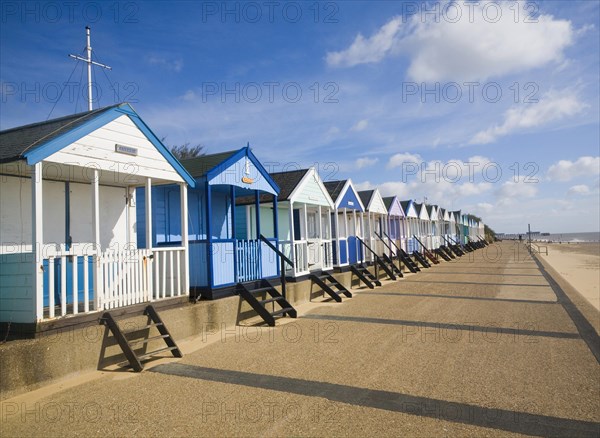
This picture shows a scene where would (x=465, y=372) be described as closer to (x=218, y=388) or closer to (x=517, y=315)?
(x=218, y=388)

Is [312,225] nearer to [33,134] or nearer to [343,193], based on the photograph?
[343,193]

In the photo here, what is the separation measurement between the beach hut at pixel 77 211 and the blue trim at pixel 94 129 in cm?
1

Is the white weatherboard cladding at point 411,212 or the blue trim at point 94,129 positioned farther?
the white weatherboard cladding at point 411,212

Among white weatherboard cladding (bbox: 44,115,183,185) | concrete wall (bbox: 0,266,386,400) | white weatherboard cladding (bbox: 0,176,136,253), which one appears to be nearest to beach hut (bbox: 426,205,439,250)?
concrete wall (bbox: 0,266,386,400)

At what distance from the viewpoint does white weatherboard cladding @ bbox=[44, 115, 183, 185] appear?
656 cm

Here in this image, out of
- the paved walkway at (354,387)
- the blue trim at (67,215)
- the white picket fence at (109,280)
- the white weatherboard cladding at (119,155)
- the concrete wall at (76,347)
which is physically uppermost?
the white weatherboard cladding at (119,155)

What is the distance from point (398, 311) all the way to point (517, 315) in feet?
8.85

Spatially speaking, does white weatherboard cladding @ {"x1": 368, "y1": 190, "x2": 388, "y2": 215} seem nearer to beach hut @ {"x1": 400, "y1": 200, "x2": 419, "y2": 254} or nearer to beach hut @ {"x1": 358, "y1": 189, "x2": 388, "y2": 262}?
beach hut @ {"x1": 358, "y1": 189, "x2": 388, "y2": 262}

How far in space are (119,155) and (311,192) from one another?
7.85 metres

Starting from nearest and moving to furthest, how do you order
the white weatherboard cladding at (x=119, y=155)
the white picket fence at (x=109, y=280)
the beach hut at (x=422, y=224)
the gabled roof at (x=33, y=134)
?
the gabled roof at (x=33, y=134) < the white picket fence at (x=109, y=280) < the white weatherboard cladding at (x=119, y=155) < the beach hut at (x=422, y=224)

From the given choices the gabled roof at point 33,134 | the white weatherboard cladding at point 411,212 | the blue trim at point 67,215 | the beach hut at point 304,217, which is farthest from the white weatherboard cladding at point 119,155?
the white weatherboard cladding at point 411,212

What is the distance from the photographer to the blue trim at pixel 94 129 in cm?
595

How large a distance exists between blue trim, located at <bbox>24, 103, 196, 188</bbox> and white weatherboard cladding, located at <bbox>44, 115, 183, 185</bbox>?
6cm

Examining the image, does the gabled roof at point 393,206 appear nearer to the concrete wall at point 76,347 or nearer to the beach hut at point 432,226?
the beach hut at point 432,226
